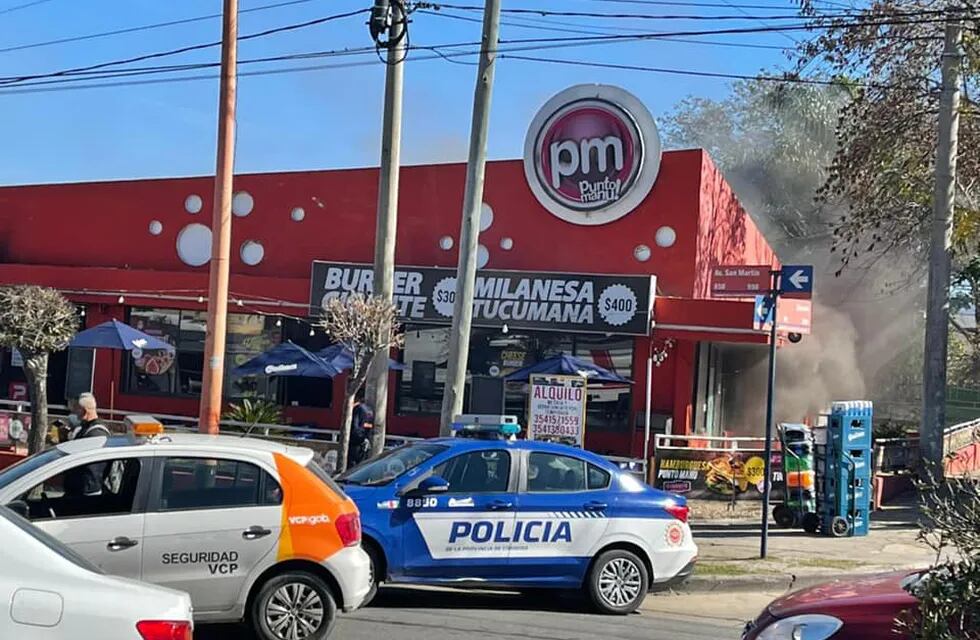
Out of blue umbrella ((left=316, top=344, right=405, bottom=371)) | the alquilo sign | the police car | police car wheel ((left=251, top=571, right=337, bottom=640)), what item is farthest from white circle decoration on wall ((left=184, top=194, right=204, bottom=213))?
police car wheel ((left=251, top=571, right=337, bottom=640))

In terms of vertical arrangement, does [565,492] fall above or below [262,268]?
below

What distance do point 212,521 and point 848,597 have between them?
4.11 metres

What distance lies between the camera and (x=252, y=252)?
73.3 ft

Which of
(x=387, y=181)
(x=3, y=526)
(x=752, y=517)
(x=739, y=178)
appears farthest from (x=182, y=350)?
(x=739, y=178)

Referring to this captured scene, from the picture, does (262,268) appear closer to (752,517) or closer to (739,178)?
(752,517)

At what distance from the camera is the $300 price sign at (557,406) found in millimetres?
15305

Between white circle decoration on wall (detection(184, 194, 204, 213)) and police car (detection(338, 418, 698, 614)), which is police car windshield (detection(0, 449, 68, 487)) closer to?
police car (detection(338, 418, 698, 614))

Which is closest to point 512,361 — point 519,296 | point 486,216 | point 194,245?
point 519,296

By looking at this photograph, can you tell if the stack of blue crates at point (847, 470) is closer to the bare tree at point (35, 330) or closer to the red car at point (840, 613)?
the red car at point (840, 613)

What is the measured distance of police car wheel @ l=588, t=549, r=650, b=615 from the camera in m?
10.1

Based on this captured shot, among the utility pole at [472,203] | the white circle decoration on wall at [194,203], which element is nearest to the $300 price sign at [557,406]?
the utility pole at [472,203]

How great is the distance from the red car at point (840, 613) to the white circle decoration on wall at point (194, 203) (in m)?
18.7

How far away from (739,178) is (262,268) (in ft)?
94.8

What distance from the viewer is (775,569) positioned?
12094 millimetres
